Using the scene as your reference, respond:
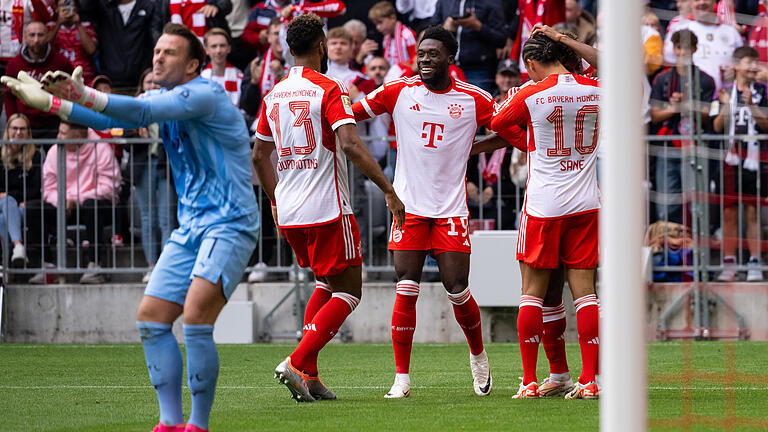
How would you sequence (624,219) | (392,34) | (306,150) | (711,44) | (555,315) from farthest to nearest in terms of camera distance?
(392,34)
(711,44)
(555,315)
(306,150)
(624,219)

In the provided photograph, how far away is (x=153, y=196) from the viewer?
45.1 feet

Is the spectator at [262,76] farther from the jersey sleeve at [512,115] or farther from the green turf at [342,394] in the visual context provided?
the jersey sleeve at [512,115]

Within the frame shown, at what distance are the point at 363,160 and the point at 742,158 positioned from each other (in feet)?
19.6

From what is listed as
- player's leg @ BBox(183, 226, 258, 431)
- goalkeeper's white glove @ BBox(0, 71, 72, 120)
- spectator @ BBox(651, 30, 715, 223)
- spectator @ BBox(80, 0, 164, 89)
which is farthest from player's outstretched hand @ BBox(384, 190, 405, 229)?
spectator @ BBox(80, 0, 164, 89)

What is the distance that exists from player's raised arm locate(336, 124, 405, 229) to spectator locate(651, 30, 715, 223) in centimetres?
331

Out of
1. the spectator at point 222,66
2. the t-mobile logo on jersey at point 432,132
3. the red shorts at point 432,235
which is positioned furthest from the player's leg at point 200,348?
the spectator at point 222,66

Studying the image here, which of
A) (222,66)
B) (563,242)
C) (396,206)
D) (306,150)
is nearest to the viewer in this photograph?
(396,206)

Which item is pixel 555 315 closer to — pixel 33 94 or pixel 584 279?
pixel 584 279

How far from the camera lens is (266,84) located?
46.6 ft

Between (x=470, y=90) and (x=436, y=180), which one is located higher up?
(x=470, y=90)

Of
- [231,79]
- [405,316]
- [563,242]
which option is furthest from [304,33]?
[231,79]

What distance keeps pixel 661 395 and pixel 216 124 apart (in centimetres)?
372

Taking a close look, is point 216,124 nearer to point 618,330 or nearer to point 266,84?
point 618,330

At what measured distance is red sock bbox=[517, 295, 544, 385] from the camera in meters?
8.11
